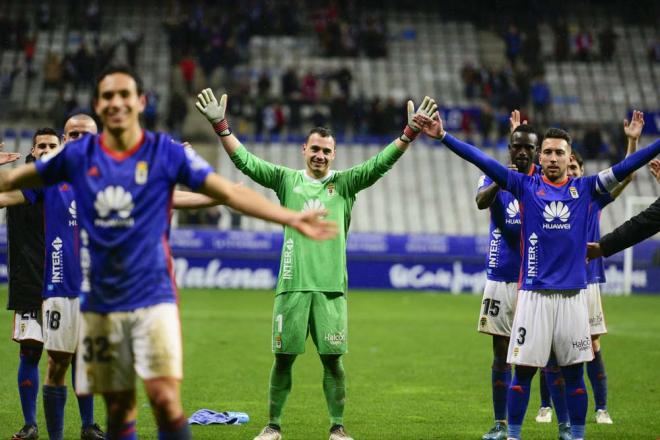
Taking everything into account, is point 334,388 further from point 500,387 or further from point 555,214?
point 555,214

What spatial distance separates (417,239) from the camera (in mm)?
27719

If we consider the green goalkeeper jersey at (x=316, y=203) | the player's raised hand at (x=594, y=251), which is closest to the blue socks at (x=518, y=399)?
the player's raised hand at (x=594, y=251)

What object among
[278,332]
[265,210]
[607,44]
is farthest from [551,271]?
[607,44]

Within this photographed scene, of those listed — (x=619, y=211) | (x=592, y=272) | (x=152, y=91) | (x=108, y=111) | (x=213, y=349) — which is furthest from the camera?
(x=152, y=91)

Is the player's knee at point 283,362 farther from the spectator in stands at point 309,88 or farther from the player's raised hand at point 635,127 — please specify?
the spectator in stands at point 309,88

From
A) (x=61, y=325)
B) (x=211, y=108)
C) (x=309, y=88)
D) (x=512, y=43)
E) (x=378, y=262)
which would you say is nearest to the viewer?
(x=61, y=325)

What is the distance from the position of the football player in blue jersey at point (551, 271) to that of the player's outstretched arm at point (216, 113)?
5.48 ft

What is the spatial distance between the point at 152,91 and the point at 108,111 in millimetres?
28827

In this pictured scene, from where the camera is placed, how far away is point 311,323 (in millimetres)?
9047

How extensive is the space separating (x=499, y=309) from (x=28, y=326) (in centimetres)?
403

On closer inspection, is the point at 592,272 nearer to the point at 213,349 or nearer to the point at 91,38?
the point at 213,349

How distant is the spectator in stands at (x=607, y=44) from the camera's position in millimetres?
39625

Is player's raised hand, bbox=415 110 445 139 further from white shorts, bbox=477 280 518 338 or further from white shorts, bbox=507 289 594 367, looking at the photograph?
white shorts, bbox=477 280 518 338

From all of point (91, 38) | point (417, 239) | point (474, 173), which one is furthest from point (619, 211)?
point (91, 38)
